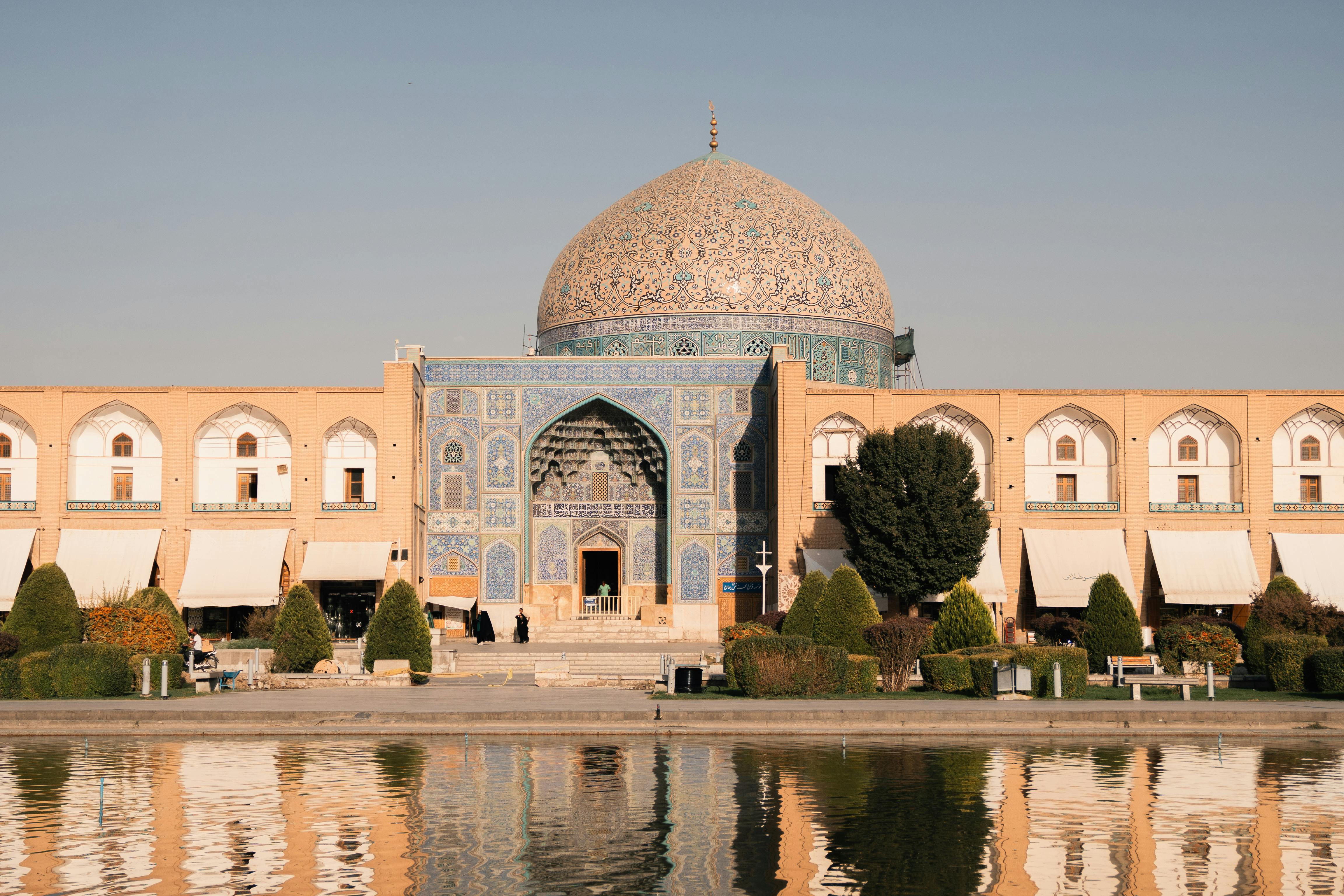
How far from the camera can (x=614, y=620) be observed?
105 ft

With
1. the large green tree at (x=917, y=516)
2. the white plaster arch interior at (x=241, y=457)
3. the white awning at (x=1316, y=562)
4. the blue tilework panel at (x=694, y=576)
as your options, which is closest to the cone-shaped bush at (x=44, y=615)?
the white plaster arch interior at (x=241, y=457)

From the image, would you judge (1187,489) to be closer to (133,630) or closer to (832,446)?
(832,446)

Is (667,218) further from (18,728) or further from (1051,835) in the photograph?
(1051,835)

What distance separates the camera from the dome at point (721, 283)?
33781 mm

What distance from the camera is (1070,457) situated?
101ft

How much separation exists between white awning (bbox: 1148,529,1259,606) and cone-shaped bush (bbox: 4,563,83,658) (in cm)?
2037

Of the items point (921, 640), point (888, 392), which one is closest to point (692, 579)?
point (888, 392)

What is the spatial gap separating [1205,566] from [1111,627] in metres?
8.97

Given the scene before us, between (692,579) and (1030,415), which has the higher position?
(1030,415)

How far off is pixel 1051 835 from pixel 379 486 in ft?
75.9

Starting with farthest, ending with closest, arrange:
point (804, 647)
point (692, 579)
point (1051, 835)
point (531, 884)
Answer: point (692, 579)
point (804, 647)
point (1051, 835)
point (531, 884)

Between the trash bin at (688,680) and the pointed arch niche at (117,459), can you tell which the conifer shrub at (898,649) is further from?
the pointed arch niche at (117,459)

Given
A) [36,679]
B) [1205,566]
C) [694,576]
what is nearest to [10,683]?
[36,679]

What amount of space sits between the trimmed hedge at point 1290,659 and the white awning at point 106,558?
70.0 feet
